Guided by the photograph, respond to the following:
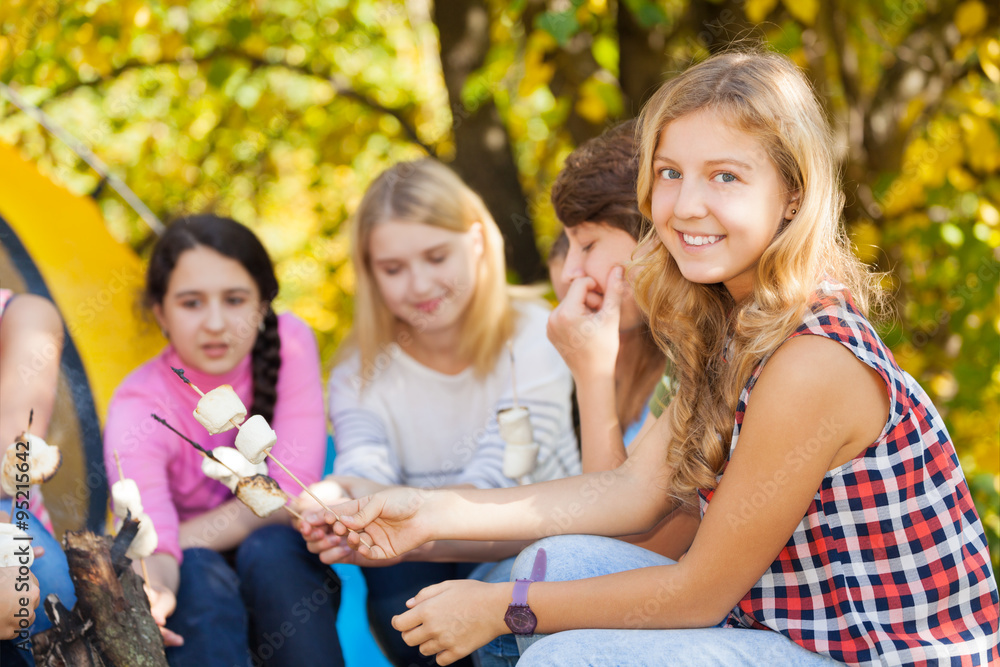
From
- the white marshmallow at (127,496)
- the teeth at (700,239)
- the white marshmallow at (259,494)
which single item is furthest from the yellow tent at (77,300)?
the teeth at (700,239)

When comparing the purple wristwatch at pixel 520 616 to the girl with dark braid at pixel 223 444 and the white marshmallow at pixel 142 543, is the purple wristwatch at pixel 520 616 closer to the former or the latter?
the girl with dark braid at pixel 223 444

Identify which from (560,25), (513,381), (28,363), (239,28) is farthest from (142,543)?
(239,28)

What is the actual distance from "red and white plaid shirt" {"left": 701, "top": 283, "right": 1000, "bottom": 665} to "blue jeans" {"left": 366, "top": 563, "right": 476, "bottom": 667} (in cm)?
83

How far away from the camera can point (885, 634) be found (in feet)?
3.96

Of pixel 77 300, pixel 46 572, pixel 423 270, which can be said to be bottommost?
pixel 46 572

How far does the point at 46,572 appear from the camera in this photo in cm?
148

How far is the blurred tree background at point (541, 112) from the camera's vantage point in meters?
2.43

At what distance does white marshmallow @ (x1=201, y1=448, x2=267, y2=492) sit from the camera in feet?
4.79

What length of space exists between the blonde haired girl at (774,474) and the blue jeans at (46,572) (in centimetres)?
54

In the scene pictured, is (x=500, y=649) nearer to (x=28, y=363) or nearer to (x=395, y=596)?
(x=395, y=596)

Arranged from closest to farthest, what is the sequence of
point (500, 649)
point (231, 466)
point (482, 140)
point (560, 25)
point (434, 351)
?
1. point (231, 466)
2. point (500, 649)
3. point (560, 25)
4. point (434, 351)
5. point (482, 140)

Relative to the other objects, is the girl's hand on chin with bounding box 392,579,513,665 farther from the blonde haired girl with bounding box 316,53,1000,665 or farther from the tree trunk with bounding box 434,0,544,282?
the tree trunk with bounding box 434,0,544,282

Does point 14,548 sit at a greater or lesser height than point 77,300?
lesser

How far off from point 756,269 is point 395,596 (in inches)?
39.5
